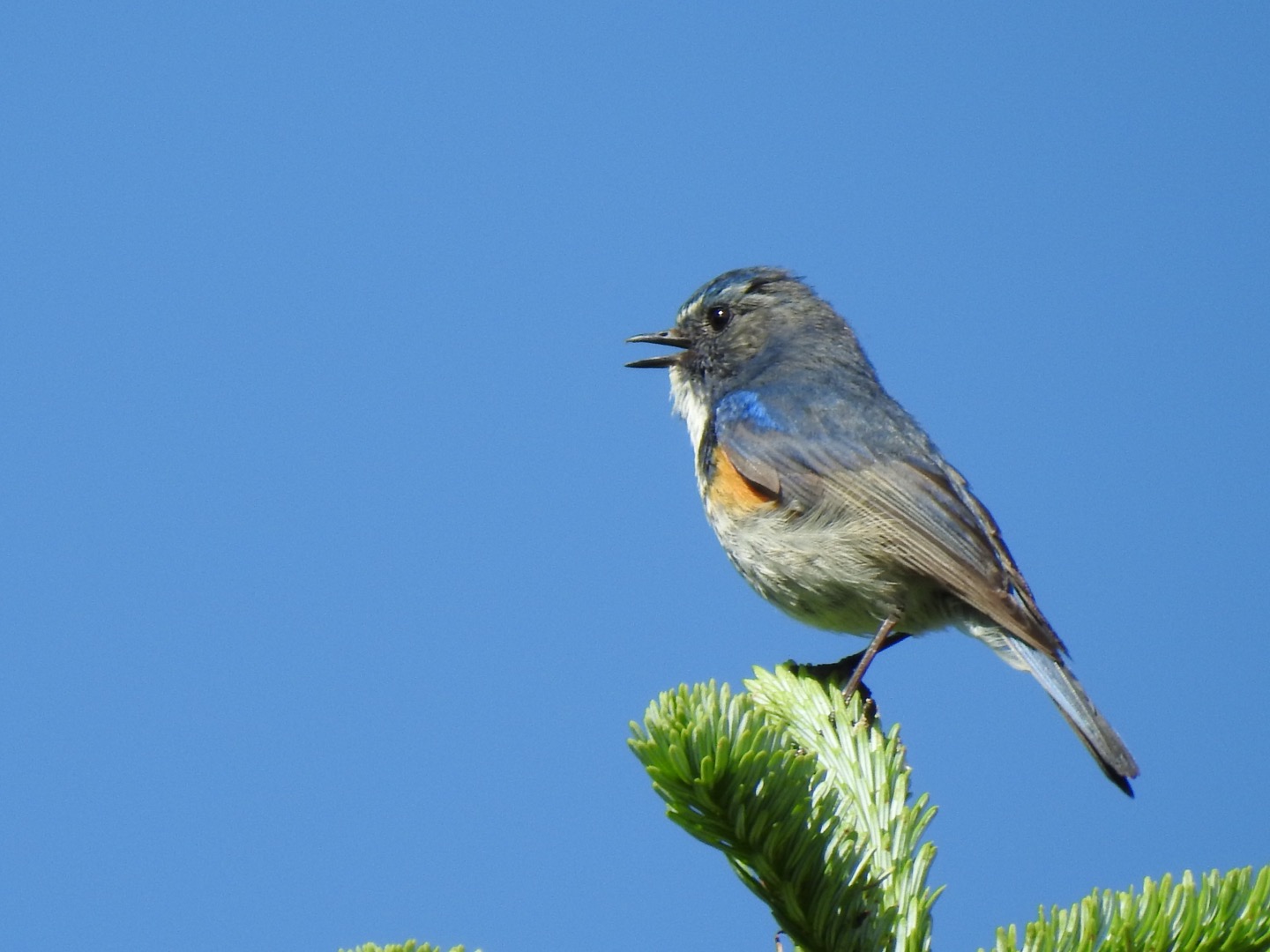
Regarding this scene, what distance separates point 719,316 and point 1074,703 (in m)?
3.08

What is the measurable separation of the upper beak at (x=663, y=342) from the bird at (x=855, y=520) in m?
0.43

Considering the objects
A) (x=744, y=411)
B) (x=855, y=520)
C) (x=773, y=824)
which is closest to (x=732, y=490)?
(x=744, y=411)

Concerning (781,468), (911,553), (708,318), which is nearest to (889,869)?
(911,553)

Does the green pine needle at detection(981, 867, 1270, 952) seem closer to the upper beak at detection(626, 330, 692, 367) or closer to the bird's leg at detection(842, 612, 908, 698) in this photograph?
the bird's leg at detection(842, 612, 908, 698)

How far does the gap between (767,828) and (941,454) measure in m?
3.42

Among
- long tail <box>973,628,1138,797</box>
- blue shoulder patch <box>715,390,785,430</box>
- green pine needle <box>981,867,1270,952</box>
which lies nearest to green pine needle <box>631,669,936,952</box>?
green pine needle <box>981,867,1270,952</box>

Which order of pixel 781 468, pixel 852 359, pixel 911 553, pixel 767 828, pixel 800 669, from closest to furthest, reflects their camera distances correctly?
pixel 767 828
pixel 800 669
pixel 911 553
pixel 781 468
pixel 852 359

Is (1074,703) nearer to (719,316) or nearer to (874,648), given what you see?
(874,648)

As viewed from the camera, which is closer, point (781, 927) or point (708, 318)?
point (781, 927)

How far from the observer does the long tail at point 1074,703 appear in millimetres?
3953

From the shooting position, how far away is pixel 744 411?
5789 mm

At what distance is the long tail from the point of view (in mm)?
3953

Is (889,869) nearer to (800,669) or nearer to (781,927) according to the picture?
(781,927)

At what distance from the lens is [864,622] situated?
5.17 meters
